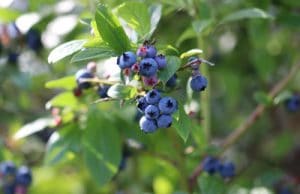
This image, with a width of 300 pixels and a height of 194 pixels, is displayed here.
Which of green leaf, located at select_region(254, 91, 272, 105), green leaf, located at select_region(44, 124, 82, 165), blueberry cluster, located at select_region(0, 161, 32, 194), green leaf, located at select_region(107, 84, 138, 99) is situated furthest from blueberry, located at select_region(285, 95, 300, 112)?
blueberry cluster, located at select_region(0, 161, 32, 194)

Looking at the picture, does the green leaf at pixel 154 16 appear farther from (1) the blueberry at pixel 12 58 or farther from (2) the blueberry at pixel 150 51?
(1) the blueberry at pixel 12 58

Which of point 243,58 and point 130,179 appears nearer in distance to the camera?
point 130,179

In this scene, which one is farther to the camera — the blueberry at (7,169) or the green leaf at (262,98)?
the blueberry at (7,169)

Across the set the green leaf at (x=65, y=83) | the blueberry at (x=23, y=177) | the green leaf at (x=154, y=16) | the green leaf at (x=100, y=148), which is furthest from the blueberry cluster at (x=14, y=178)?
the green leaf at (x=154, y=16)

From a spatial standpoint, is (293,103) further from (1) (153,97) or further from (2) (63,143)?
(1) (153,97)

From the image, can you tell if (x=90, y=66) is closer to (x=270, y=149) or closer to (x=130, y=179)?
(x=130, y=179)

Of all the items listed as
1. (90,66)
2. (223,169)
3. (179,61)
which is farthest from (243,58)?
(179,61)
